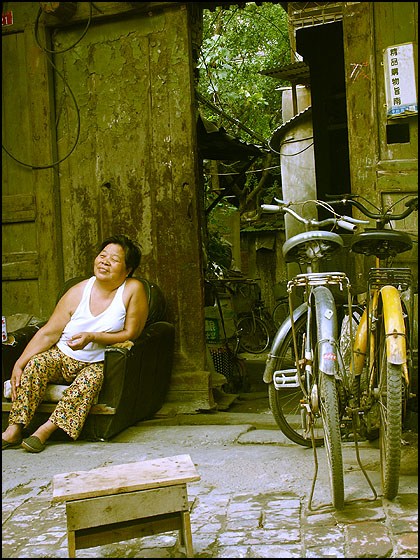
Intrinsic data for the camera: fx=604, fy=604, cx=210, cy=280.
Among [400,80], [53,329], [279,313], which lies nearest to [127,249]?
[53,329]

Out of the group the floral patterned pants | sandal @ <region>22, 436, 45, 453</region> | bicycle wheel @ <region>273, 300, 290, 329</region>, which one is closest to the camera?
sandal @ <region>22, 436, 45, 453</region>

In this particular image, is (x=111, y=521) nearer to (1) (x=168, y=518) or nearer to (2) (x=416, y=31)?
(1) (x=168, y=518)

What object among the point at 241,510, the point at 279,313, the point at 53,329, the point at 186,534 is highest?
the point at 53,329

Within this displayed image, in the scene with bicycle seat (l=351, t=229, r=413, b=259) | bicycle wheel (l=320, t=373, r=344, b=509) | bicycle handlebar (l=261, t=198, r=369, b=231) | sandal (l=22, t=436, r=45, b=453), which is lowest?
sandal (l=22, t=436, r=45, b=453)

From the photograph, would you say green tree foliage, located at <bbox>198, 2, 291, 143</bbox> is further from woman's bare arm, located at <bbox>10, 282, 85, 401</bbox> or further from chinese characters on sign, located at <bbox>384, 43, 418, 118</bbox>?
woman's bare arm, located at <bbox>10, 282, 85, 401</bbox>

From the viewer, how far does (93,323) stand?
169 inches

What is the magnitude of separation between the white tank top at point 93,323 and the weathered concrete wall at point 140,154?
92cm

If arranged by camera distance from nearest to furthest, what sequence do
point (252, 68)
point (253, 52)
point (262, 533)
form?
1. point (262, 533)
2. point (252, 68)
3. point (253, 52)

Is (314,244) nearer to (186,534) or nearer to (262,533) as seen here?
(262,533)

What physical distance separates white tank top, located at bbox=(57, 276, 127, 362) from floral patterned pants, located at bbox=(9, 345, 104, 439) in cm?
9

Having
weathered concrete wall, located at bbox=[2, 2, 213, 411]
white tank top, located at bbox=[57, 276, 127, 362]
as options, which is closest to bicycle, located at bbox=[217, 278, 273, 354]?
weathered concrete wall, located at bbox=[2, 2, 213, 411]

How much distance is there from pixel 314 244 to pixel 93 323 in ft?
6.26

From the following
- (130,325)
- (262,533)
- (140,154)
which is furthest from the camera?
(140,154)

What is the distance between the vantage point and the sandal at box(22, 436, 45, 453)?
3852mm
